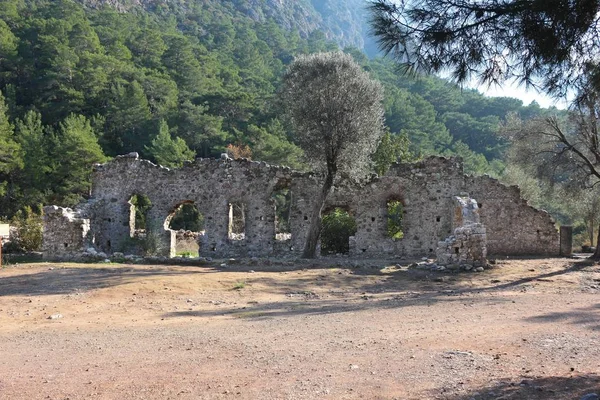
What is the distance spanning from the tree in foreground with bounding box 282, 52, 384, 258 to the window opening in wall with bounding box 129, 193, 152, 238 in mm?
7493

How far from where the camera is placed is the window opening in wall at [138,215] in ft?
68.3

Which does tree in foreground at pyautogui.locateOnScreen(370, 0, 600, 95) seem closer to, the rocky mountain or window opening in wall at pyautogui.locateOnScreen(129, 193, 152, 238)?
window opening in wall at pyautogui.locateOnScreen(129, 193, 152, 238)

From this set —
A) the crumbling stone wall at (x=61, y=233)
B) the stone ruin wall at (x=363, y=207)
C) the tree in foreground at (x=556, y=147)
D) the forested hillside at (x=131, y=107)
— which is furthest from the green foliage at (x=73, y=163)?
the tree in foreground at (x=556, y=147)

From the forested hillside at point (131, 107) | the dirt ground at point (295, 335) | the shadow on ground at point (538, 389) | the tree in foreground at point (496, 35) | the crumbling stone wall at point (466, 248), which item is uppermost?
the forested hillside at point (131, 107)

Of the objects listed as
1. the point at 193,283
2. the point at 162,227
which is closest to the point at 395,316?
the point at 193,283

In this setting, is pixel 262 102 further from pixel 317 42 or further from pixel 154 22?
pixel 317 42

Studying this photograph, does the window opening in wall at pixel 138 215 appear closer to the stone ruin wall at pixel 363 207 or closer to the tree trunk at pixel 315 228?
the stone ruin wall at pixel 363 207

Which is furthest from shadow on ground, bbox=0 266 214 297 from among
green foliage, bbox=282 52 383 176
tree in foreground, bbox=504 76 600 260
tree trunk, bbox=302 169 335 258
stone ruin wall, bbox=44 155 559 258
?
tree in foreground, bbox=504 76 600 260

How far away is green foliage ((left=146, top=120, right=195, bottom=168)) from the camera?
113 ft

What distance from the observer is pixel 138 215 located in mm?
33094

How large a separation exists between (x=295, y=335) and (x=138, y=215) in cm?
2805

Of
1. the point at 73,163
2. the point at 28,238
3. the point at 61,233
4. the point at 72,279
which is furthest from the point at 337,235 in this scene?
the point at 73,163

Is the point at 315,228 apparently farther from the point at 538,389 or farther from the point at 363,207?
the point at 538,389

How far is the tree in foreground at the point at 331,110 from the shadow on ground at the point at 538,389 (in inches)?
487
